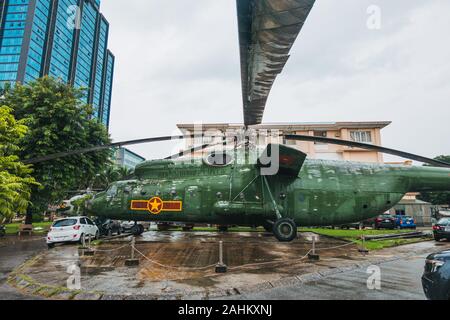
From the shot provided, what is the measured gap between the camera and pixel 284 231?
10.6 meters

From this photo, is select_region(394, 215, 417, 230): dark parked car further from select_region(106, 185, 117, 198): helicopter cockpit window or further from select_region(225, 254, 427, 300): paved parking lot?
select_region(106, 185, 117, 198): helicopter cockpit window

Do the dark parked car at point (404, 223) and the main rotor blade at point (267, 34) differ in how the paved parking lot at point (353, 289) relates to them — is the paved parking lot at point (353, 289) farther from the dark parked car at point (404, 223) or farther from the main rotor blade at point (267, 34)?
the dark parked car at point (404, 223)

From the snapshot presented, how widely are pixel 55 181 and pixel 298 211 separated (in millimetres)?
15284

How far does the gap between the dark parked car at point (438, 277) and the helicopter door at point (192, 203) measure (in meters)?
8.77

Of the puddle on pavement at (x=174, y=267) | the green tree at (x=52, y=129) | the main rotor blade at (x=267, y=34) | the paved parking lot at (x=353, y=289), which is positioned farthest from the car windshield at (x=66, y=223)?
the main rotor blade at (x=267, y=34)

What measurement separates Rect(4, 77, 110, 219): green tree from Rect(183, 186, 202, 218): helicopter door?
10.1m

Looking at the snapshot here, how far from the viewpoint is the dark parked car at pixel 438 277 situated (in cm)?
443

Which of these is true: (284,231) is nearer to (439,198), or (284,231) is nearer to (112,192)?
(112,192)

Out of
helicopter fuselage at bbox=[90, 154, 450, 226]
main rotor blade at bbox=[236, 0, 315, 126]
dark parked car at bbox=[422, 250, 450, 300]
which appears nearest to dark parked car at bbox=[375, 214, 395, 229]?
helicopter fuselage at bbox=[90, 154, 450, 226]

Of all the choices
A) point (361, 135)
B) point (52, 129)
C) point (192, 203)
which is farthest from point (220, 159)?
point (361, 135)

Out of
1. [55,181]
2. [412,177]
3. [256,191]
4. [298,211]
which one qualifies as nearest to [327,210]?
[298,211]

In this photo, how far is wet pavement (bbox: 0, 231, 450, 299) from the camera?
19.8 ft

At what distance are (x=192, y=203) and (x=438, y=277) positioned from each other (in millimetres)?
9221

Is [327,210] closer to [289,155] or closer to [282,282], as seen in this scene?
[289,155]
